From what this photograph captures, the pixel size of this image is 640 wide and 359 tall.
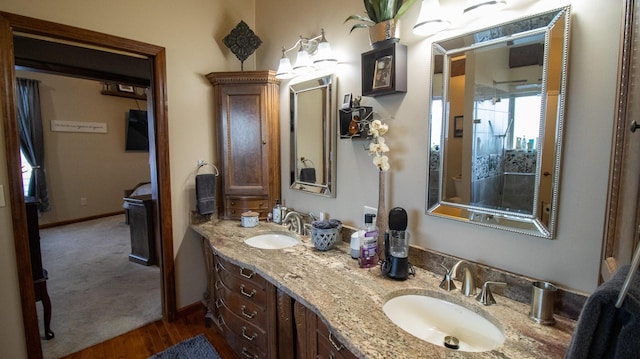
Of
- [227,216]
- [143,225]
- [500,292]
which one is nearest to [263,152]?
[227,216]

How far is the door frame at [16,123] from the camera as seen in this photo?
1699mm

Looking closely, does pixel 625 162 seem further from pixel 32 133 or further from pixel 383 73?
pixel 32 133

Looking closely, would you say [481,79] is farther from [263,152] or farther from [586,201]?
[263,152]

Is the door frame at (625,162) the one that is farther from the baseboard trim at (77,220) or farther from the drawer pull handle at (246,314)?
the baseboard trim at (77,220)

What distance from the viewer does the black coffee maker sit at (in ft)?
4.48

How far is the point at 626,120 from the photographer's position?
0.80m

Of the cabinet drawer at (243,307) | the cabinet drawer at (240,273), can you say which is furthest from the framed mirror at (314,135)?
the cabinet drawer at (243,307)

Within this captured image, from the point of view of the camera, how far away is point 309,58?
79.4 inches

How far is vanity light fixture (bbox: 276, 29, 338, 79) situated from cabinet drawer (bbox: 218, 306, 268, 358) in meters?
1.62

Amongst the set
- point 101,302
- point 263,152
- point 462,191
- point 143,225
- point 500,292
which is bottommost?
point 101,302

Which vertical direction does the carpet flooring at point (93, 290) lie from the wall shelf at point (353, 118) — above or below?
below

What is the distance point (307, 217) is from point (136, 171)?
227 inches

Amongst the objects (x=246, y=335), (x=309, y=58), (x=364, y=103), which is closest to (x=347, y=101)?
(x=364, y=103)

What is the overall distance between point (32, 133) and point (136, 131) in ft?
5.33
